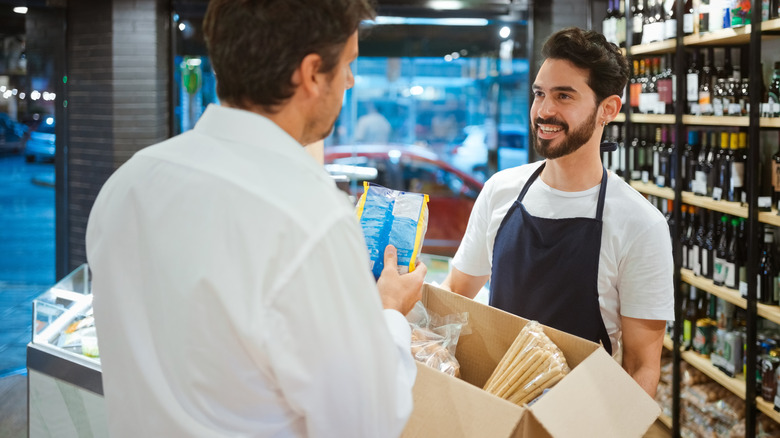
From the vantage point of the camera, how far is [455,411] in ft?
4.13

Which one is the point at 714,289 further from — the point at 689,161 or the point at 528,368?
the point at 528,368

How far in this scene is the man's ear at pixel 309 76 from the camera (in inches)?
42.0

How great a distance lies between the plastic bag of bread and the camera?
152cm

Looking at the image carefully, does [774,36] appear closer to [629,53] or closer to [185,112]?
[629,53]

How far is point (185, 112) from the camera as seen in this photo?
605 centimetres

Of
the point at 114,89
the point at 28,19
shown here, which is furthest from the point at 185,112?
the point at 28,19

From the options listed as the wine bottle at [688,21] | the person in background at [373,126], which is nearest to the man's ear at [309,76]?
the wine bottle at [688,21]

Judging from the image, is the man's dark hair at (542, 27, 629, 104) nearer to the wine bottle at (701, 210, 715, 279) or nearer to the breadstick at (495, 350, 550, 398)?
the breadstick at (495, 350, 550, 398)

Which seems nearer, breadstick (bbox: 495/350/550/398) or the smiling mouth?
breadstick (bbox: 495/350/550/398)

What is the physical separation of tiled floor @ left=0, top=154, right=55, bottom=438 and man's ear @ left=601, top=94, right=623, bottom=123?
193 inches

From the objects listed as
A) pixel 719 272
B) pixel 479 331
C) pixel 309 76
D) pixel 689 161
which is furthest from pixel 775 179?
pixel 309 76

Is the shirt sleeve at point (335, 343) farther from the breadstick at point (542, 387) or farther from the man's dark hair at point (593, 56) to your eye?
the man's dark hair at point (593, 56)

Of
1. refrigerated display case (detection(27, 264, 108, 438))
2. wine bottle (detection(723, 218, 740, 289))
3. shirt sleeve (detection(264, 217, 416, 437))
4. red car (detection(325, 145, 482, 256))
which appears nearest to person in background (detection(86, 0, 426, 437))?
shirt sleeve (detection(264, 217, 416, 437))

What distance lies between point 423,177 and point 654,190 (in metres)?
2.88
